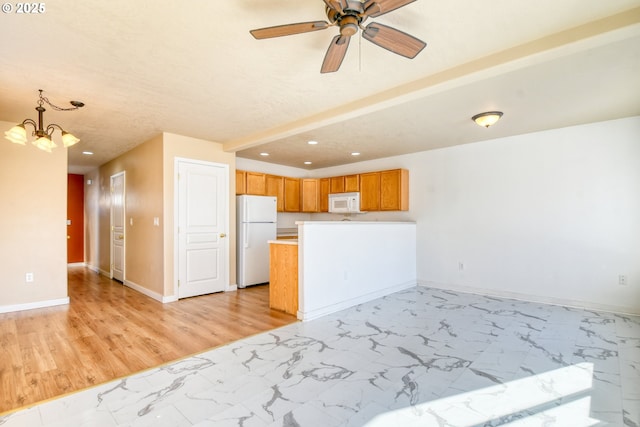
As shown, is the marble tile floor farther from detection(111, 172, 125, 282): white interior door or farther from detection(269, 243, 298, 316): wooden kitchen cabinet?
detection(111, 172, 125, 282): white interior door

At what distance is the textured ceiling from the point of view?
2.00m

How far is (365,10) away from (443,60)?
1.19m

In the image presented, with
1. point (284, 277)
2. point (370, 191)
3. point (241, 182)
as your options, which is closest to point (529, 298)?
point (370, 191)

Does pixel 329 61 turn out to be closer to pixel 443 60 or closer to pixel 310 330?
pixel 443 60

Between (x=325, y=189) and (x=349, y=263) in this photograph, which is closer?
(x=349, y=263)

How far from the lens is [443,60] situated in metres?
2.54

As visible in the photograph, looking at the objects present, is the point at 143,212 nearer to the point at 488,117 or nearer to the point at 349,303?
the point at 349,303

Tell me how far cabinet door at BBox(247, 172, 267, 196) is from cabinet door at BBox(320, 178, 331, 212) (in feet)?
4.65

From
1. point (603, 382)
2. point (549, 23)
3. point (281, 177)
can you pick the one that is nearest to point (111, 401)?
point (603, 382)

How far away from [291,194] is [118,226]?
3.50 meters

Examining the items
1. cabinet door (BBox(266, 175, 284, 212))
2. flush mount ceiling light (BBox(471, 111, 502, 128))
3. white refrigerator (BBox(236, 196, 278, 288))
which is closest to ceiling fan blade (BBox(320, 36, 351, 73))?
flush mount ceiling light (BBox(471, 111, 502, 128))

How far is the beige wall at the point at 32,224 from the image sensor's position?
414 centimetres

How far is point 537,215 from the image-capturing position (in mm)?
4543

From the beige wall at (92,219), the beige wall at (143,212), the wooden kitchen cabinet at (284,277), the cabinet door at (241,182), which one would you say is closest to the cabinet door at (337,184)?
the cabinet door at (241,182)
